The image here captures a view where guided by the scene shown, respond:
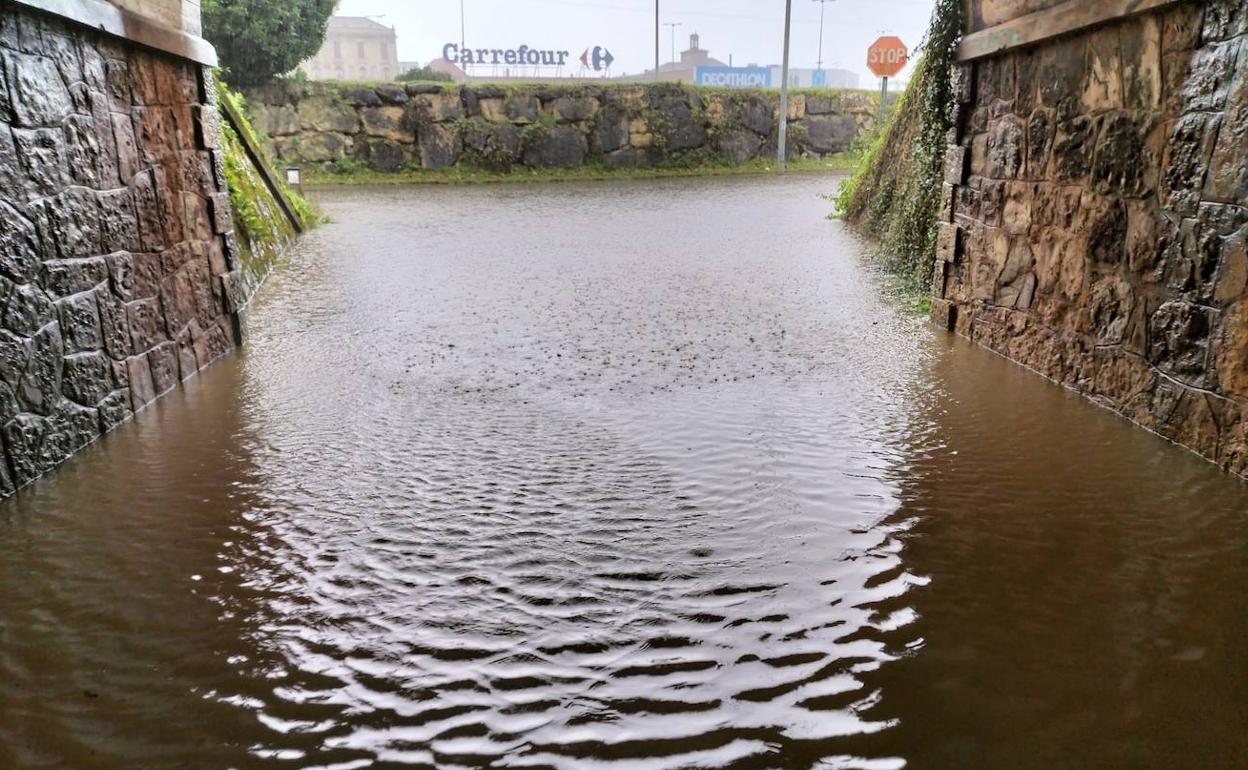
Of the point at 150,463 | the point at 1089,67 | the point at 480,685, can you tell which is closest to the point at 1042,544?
the point at 480,685

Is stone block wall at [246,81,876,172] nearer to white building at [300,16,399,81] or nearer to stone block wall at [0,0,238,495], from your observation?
stone block wall at [0,0,238,495]

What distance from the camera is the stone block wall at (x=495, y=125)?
75.1 feet

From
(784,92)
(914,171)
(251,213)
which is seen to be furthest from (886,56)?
(251,213)

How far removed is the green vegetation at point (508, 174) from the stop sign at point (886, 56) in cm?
274

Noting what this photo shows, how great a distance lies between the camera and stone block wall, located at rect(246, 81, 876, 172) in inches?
901

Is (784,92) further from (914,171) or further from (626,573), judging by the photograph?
(626,573)

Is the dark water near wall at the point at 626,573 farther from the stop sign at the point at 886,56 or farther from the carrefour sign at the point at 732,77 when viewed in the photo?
the carrefour sign at the point at 732,77

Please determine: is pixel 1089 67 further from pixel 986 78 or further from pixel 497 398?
pixel 497 398

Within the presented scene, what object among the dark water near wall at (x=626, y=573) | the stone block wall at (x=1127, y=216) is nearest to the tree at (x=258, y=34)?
the dark water near wall at (x=626, y=573)

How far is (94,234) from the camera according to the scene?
5.05 m

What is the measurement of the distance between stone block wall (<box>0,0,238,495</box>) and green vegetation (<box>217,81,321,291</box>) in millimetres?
2300

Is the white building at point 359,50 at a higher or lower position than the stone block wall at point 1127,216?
higher

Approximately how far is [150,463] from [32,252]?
1123 millimetres

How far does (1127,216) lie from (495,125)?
2029cm
